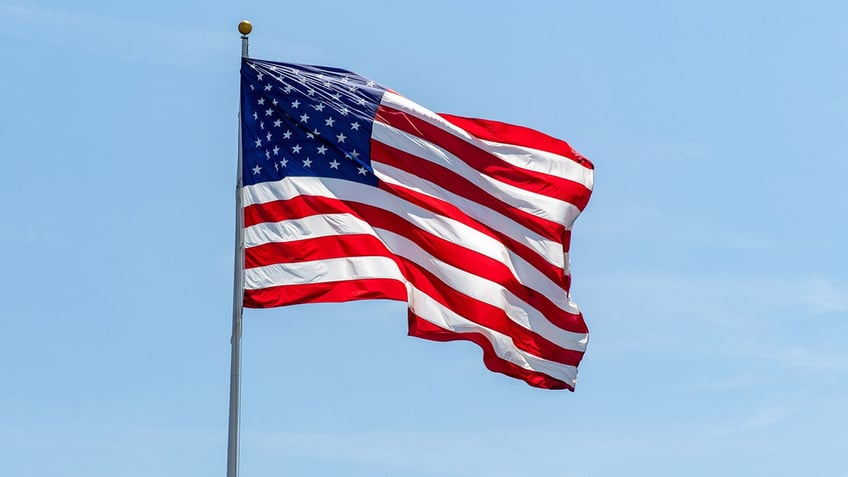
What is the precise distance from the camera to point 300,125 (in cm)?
2891

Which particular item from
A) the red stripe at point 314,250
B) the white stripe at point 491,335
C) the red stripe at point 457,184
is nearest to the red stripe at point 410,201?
the red stripe at point 457,184

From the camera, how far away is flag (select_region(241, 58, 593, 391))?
2817cm

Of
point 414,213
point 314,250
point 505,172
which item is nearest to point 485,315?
point 414,213

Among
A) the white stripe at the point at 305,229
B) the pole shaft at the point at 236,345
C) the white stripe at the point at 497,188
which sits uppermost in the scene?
the white stripe at the point at 497,188

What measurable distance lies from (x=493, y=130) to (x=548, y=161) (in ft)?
4.15

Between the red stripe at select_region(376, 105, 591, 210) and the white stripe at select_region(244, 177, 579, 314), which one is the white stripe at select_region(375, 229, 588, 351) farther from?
the red stripe at select_region(376, 105, 591, 210)

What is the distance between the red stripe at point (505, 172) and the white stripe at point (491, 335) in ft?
10.3

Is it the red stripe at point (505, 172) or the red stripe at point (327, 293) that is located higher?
the red stripe at point (505, 172)

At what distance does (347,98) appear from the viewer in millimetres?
29438

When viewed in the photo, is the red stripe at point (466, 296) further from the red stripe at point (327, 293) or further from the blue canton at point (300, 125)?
the blue canton at point (300, 125)

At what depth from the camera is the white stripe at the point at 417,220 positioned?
92.8 ft

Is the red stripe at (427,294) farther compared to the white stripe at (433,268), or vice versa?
the white stripe at (433,268)

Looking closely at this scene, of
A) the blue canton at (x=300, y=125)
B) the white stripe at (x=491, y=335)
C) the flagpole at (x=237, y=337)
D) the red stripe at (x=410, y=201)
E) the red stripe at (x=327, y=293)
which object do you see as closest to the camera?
the flagpole at (x=237, y=337)

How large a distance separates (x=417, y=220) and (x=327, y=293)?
2.67 meters
